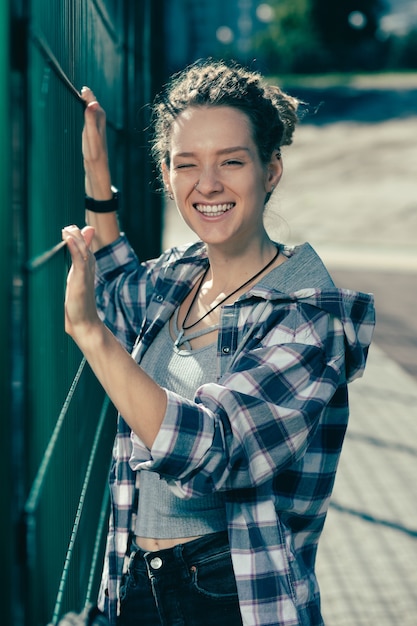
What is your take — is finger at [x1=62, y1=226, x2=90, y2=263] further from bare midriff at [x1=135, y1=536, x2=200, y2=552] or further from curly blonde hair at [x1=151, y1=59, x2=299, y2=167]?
bare midriff at [x1=135, y1=536, x2=200, y2=552]

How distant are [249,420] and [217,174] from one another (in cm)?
60

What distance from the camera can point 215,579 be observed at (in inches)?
79.0

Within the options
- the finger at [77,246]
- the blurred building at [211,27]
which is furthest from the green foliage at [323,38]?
the finger at [77,246]

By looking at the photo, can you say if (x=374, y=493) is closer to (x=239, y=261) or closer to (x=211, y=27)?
(x=239, y=261)

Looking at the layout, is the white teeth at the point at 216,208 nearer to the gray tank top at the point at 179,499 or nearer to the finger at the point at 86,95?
the gray tank top at the point at 179,499

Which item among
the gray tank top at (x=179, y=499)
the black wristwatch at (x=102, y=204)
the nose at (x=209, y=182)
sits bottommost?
the gray tank top at (x=179, y=499)

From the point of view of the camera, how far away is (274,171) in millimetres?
2252

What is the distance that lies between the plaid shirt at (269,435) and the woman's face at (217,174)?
149 mm

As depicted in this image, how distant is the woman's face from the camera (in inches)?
81.6

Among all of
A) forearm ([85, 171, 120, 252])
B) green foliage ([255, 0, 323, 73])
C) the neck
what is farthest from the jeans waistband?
green foliage ([255, 0, 323, 73])

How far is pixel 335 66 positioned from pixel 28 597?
39823mm

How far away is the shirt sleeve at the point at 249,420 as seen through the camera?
5.59ft

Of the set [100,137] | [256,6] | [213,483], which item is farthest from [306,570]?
[256,6]

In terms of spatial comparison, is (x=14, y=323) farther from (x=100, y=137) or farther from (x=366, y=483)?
(x=366, y=483)
